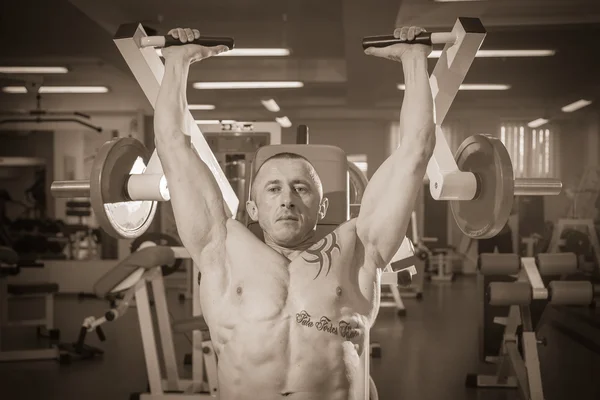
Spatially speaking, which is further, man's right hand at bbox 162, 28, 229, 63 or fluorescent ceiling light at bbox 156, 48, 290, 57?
fluorescent ceiling light at bbox 156, 48, 290, 57

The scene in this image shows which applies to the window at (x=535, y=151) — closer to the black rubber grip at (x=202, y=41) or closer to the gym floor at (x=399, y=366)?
the gym floor at (x=399, y=366)

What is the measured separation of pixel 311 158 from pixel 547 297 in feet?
5.14

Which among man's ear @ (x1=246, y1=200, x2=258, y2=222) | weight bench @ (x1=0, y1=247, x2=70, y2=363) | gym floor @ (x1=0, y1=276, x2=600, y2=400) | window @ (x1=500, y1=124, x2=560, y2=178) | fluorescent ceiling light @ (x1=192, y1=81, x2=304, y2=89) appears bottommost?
gym floor @ (x1=0, y1=276, x2=600, y2=400)

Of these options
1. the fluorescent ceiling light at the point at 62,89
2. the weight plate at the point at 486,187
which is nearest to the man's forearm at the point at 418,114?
the weight plate at the point at 486,187

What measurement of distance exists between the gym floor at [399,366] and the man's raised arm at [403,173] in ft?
6.53

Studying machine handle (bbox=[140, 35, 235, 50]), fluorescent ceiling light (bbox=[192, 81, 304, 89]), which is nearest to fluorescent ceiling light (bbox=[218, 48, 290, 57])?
fluorescent ceiling light (bbox=[192, 81, 304, 89])

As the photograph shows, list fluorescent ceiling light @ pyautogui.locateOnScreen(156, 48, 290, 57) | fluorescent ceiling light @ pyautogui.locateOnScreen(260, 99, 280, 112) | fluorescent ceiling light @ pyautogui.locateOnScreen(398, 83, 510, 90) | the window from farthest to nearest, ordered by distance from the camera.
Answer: the window
fluorescent ceiling light @ pyautogui.locateOnScreen(260, 99, 280, 112)
fluorescent ceiling light @ pyautogui.locateOnScreen(398, 83, 510, 90)
fluorescent ceiling light @ pyautogui.locateOnScreen(156, 48, 290, 57)

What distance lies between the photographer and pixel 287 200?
1544mm

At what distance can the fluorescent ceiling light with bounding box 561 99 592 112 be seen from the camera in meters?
8.03

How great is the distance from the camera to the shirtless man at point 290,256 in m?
1.45

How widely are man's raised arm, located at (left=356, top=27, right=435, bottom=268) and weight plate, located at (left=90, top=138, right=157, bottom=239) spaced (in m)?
0.72

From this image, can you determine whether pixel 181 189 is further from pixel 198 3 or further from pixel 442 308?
pixel 442 308

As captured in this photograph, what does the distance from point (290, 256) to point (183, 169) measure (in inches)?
14.2

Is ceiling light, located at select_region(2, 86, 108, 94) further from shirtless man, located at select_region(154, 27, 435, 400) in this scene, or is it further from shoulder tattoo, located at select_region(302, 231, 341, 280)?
shoulder tattoo, located at select_region(302, 231, 341, 280)
